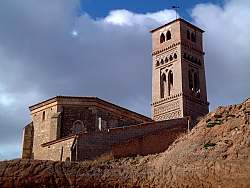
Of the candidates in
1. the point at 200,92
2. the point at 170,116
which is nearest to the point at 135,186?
the point at 170,116

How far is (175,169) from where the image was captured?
62.1 ft

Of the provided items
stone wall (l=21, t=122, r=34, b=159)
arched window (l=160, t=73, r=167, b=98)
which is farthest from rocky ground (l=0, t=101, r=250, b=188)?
arched window (l=160, t=73, r=167, b=98)

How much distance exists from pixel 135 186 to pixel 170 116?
30784 millimetres

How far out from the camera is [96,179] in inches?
746

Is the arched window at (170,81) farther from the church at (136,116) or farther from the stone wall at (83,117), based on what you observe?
the stone wall at (83,117)

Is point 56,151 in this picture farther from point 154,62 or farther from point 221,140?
point 154,62

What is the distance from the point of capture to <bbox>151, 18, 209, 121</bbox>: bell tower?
164ft

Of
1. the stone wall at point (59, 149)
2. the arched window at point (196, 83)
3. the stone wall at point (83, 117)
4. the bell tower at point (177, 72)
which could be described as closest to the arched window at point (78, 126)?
the stone wall at point (83, 117)

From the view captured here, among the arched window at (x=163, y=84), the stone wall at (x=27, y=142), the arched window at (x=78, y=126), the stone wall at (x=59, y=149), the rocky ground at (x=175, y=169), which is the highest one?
the arched window at (x=163, y=84)

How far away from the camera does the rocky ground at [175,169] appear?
17984mm

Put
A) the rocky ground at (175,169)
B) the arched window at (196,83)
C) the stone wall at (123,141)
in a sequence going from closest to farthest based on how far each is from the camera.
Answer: the rocky ground at (175,169)
the stone wall at (123,141)
the arched window at (196,83)

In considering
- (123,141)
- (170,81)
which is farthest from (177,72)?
(123,141)

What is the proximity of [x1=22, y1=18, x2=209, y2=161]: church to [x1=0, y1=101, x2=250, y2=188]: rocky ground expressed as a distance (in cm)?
982

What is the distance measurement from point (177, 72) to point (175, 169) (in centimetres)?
3267
